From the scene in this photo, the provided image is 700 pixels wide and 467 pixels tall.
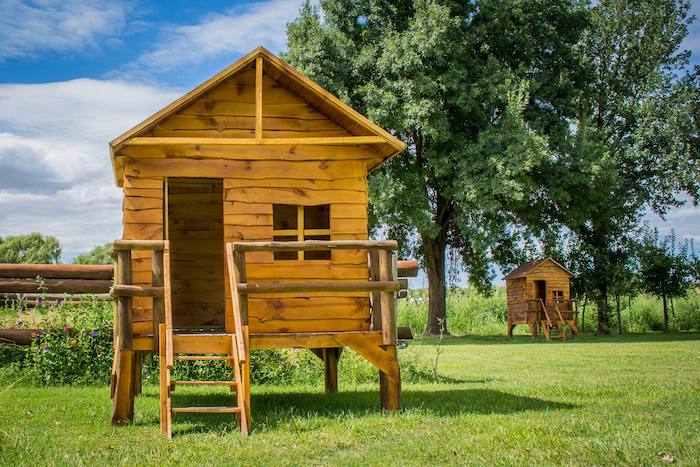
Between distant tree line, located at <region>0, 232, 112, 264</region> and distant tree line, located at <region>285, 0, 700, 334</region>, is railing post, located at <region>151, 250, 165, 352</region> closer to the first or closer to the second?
distant tree line, located at <region>285, 0, 700, 334</region>

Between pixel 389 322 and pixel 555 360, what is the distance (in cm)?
1104

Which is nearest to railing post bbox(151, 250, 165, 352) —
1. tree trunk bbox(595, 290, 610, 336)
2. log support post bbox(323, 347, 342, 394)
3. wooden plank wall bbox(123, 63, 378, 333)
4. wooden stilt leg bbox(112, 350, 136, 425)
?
wooden stilt leg bbox(112, 350, 136, 425)

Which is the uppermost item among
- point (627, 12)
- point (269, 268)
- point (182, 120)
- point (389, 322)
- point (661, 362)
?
point (627, 12)

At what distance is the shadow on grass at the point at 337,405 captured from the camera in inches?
381

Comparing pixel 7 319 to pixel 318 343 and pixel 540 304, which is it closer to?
pixel 318 343

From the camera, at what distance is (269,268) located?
11.5 metres

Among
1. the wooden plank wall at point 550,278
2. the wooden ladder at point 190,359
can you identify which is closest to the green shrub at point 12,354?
the wooden ladder at point 190,359

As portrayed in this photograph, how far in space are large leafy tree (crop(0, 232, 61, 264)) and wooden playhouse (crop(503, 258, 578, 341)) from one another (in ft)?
195

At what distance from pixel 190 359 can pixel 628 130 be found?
1212 inches

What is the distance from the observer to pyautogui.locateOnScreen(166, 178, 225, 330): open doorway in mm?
15898

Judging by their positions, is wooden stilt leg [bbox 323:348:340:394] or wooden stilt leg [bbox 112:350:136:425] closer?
wooden stilt leg [bbox 112:350:136:425]

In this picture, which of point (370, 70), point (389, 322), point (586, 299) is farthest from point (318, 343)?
point (586, 299)

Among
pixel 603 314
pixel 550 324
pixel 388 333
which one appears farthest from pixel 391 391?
pixel 603 314

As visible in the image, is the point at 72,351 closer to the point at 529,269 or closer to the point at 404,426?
the point at 404,426
